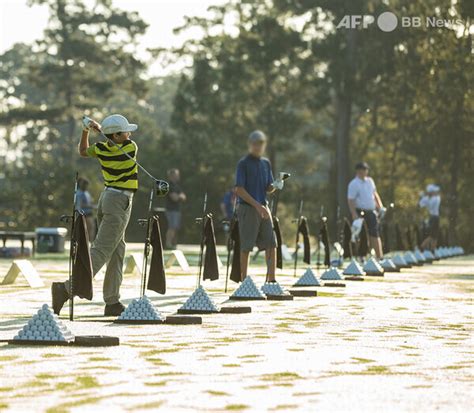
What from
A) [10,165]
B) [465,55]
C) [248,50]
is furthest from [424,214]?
[10,165]

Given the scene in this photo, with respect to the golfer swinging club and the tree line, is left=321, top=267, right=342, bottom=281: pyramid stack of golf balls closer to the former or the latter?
the golfer swinging club

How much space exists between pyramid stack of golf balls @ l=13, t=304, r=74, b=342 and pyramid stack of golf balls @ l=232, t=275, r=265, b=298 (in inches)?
241

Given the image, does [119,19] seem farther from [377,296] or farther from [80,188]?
[377,296]

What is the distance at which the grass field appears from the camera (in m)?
8.15

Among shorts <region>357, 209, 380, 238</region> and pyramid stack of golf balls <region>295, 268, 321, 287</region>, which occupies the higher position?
shorts <region>357, 209, 380, 238</region>

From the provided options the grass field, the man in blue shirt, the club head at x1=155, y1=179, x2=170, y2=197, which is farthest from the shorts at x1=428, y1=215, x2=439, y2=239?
the club head at x1=155, y1=179, x2=170, y2=197

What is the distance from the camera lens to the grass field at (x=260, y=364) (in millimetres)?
8148

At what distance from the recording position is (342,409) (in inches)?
309

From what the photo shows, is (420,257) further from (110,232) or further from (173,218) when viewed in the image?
(110,232)

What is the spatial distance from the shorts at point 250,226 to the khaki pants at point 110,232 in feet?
12.1

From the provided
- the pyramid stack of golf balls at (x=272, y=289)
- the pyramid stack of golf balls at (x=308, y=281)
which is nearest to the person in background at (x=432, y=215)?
the pyramid stack of golf balls at (x=308, y=281)

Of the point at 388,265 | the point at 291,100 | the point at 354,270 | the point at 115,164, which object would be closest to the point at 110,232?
the point at 115,164

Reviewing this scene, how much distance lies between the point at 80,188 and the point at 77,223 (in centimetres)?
2374

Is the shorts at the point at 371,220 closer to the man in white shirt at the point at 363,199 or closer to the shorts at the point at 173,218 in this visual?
the man in white shirt at the point at 363,199
